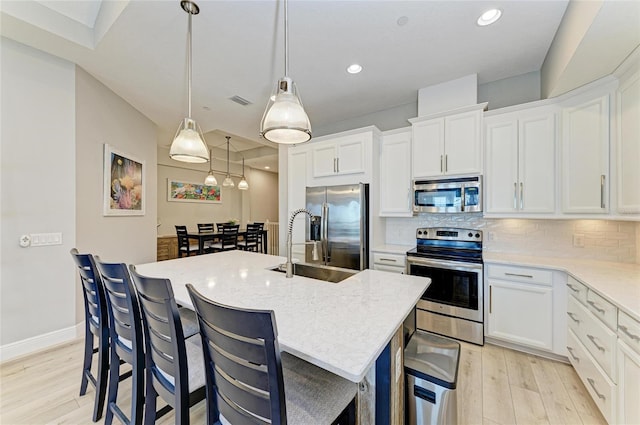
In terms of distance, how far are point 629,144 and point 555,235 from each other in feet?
3.62

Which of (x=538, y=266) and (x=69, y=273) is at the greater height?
(x=538, y=266)

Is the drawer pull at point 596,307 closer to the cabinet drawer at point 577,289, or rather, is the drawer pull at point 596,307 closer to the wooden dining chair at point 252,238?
the cabinet drawer at point 577,289

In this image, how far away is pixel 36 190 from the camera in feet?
8.21

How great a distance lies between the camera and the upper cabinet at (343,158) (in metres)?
3.32

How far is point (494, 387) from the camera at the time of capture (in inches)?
78.8

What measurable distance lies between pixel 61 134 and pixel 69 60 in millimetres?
767

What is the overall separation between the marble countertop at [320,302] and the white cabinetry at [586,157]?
177cm

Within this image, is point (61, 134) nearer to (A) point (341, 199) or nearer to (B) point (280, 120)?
(B) point (280, 120)

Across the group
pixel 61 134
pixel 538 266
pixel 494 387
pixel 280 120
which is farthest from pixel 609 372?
pixel 61 134

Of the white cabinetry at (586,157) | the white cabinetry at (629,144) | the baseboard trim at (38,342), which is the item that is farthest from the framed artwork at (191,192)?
the white cabinetry at (629,144)

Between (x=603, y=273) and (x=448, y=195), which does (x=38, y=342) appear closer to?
(x=448, y=195)

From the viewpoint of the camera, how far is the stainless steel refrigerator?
3.21 metres

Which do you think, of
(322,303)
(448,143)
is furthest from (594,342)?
(448,143)

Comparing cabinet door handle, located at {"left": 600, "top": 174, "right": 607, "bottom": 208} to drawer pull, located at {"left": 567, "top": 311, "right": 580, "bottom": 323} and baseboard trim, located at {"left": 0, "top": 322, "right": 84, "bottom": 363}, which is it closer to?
drawer pull, located at {"left": 567, "top": 311, "right": 580, "bottom": 323}
